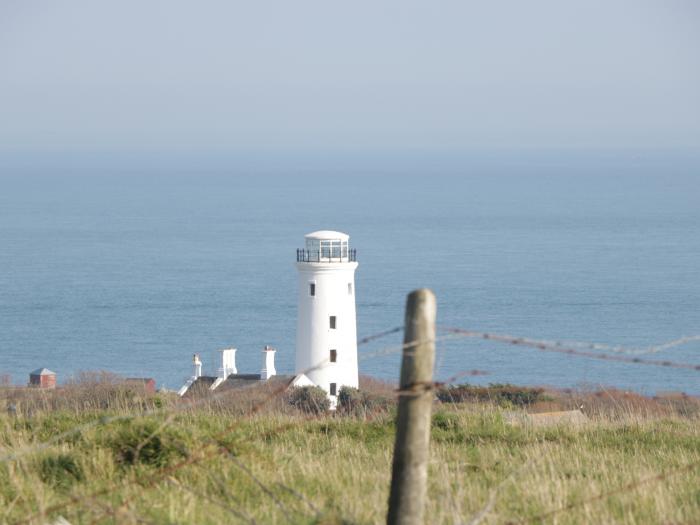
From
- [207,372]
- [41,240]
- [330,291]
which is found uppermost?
[41,240]

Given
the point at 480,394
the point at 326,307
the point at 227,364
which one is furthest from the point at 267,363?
the point at 480,394

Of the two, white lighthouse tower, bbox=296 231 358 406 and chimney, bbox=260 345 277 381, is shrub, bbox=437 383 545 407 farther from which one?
chimney, bbox=260 345 277 381

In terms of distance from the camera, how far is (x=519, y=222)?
122812 millimetres

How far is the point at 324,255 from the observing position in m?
37.9

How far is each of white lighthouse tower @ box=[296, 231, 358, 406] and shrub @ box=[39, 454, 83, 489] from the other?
3136 centimetres

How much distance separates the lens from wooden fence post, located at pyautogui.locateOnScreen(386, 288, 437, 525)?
3.81 m

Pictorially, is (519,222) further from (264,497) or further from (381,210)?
(264,497)

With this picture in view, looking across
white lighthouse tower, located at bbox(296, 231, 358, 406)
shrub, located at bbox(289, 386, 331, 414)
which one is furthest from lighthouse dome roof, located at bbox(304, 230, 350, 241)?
shrub, located at bbox(289, 386, 331, 414)

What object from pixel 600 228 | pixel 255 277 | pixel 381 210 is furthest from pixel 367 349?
pixel 381 210

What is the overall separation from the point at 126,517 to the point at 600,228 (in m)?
114

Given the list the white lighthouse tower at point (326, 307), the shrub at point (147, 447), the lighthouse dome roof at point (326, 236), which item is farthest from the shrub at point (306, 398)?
the shrub at point (147, 447)

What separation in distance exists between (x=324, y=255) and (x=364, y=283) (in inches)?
1397

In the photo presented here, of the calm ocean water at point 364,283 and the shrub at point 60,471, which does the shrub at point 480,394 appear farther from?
the calm ocean water at point 364,283

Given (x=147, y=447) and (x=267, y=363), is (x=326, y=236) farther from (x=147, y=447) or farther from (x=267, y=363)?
(x=147, y=447)
